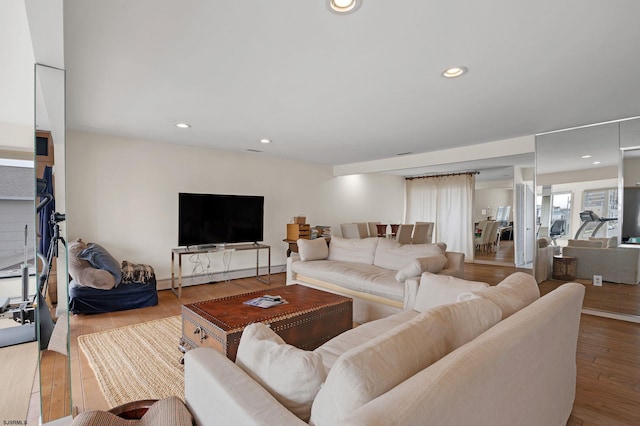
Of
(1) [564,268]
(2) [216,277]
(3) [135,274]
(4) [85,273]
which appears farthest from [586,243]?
(4) [85,273]

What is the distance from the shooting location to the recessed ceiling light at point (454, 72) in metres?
2.19

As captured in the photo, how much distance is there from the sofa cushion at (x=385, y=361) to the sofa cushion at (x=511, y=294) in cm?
35

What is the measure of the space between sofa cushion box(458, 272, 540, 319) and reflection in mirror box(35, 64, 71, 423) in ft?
7.57

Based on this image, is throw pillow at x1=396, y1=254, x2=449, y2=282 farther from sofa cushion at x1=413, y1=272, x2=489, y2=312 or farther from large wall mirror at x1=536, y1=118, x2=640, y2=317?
large wall mirror at x1=536, y1=118, x2=640, y2=317

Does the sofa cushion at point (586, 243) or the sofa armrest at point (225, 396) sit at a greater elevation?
the sofa cushion at point (586, 243)

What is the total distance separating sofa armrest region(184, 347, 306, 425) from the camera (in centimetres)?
87

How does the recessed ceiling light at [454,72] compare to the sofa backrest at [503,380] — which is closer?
the sofa backrest at [503,380]

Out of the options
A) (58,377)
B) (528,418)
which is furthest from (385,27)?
(58,377)

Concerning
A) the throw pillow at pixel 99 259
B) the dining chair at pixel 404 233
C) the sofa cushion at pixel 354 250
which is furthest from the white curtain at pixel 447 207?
the throw pillow at pixel 99 259

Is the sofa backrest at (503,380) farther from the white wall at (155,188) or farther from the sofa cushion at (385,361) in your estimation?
the white wall at (155,188)

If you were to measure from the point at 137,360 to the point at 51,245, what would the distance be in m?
1.27

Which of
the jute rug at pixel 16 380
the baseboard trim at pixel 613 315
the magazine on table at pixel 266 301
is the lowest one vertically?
the jute rug at pixel 16 380

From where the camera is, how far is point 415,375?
856 mm

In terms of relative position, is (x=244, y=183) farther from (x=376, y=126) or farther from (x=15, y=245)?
(x=15, y=245)
